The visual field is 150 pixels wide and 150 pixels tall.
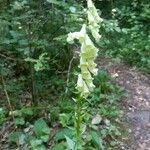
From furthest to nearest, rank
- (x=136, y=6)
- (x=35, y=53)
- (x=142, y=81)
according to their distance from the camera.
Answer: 1. (x=136, y=6)
2. (x=142, y=81)
3. (x=35, y=53)

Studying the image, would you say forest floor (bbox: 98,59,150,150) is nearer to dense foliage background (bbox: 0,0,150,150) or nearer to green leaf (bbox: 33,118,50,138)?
dense foliage background (bbox: 0,0,150,150)

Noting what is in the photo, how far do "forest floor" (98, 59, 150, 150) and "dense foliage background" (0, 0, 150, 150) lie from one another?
225 millimetres

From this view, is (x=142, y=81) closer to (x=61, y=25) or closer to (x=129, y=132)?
(x=129, y=132)

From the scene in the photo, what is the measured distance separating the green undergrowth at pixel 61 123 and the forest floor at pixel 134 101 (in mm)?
191

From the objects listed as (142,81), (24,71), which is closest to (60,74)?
(24,71)

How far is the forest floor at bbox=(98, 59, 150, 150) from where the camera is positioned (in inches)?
185

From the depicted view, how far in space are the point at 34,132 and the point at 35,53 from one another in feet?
2.82

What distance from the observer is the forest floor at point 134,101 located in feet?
15.4

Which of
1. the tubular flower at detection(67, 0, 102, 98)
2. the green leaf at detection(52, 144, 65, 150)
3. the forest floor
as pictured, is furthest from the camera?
the forest floor

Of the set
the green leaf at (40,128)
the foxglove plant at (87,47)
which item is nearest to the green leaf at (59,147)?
the green leaf at (40,128)

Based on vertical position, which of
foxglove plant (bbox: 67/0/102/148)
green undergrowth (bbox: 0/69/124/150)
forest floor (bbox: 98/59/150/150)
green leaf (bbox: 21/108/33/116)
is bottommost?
forest floor (bbox: 98/59/150/150)

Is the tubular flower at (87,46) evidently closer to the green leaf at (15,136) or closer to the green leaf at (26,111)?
the green leaf at (15,136)

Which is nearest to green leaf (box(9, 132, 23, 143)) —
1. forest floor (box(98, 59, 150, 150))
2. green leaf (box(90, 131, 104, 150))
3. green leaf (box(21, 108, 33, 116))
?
green leaf (box(21, 108, 33, 116))

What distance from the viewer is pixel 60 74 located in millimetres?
5246
